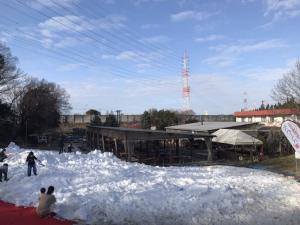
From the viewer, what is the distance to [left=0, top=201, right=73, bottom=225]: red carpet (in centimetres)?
1404

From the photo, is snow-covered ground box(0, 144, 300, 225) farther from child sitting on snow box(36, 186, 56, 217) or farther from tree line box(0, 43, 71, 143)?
tree line box(0, 43, 71, 143)

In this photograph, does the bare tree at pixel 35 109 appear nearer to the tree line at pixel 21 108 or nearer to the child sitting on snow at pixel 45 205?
the tree line at pixel 21 108

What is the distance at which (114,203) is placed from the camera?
639 inches

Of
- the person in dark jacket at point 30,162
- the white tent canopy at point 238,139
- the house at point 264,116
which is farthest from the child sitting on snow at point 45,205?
the house at point 264,116

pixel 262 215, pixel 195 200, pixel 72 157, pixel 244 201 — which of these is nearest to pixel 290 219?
pixel 262 215

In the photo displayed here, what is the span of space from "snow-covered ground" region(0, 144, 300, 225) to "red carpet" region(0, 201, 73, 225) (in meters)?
0.78

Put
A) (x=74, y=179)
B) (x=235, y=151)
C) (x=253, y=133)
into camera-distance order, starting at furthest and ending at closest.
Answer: (x=253, y=133) < (x=235, y=151) < (x=74, y=179)

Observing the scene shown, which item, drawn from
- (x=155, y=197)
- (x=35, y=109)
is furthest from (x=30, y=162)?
(x=35, y=109)

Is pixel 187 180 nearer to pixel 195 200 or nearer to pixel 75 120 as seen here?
pixel 195 200

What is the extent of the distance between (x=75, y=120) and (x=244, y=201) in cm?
10862

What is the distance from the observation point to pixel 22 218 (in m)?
14.6

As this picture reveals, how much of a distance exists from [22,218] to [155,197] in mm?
5172

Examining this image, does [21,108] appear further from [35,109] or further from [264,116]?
[264,116]

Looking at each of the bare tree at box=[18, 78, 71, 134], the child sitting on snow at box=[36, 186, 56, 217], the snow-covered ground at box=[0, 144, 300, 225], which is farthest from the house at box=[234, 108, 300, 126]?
the child sitting on snow at box=[36, 186, 56, 217]
